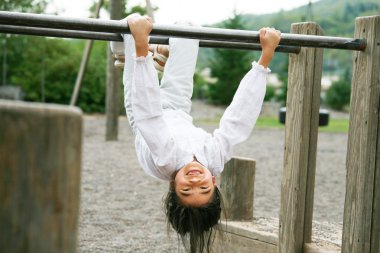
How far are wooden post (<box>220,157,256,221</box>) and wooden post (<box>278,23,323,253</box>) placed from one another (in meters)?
0.80

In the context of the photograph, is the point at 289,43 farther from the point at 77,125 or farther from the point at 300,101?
the point at 77,125

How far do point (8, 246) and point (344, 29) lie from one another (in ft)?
266

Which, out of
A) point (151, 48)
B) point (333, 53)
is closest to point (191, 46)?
point (151, 48)

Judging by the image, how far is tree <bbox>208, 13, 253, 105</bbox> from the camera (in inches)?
1033

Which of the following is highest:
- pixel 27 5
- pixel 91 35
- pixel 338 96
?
pixel 27 5

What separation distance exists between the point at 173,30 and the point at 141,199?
3.78 meters

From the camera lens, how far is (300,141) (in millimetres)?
2633

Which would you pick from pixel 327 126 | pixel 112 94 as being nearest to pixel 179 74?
pixel 112 94

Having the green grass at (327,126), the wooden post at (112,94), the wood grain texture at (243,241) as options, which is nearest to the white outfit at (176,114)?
the wood grain texture at (243,241)

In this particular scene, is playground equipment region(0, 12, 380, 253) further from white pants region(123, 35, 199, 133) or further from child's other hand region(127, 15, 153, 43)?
white pants region(123, 35, 199, 133)

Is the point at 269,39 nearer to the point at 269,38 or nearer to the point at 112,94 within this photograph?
the point at 269,38

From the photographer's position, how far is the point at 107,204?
5465mm

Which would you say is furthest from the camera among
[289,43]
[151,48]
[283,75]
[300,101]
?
[283,75]

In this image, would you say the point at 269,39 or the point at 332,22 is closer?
the point at 269,39
